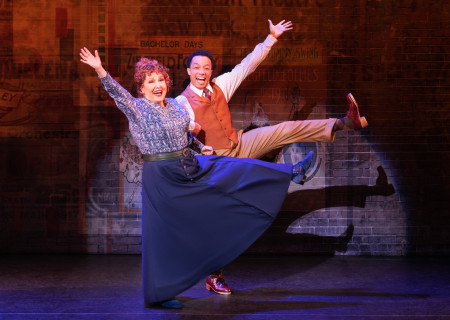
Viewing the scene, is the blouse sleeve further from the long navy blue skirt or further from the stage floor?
the stage floor

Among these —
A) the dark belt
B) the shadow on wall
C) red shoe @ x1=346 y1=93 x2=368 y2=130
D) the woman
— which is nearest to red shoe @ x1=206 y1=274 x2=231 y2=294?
the woman

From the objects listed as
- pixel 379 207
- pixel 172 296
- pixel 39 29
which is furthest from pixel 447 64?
pixel 39 29

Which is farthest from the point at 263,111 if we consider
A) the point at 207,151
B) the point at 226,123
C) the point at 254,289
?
the point at 254,289

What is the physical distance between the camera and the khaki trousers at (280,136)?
3920 millimetres

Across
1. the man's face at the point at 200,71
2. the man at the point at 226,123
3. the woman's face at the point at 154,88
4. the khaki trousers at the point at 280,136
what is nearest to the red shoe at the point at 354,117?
the man at the point at 226,123

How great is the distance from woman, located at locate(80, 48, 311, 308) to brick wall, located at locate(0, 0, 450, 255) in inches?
79.4

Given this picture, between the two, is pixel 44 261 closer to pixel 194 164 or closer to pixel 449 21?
pixel 194 164

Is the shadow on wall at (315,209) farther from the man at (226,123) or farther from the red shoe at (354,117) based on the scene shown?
the red shoe at (354,117)

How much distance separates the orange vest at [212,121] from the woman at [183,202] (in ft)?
1.26

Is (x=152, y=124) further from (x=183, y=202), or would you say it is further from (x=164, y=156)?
(x=183, y=202)

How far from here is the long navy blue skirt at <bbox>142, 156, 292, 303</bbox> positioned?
3.38 meters

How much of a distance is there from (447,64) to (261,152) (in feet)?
8.09

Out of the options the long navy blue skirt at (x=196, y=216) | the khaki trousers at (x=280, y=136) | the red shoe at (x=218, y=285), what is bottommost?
the red shoe at (x=218, y=285)

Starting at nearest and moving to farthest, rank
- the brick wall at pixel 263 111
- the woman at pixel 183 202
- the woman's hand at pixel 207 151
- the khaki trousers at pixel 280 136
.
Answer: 1. the woman at pixel 183 202
2. the woman's hand at pixel 207 151
3. the khaki trousers at pixel 280 136
4. the brick wall at pixel 263 111
